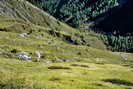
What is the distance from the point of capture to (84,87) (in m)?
53.6

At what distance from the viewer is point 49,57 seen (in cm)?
16588

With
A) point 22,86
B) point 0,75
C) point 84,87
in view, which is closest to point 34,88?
point 22,86

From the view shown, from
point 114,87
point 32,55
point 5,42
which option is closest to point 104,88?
point 114,87

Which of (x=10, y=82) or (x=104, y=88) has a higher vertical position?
(x=10, y=82)

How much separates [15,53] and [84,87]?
9268 centimetres

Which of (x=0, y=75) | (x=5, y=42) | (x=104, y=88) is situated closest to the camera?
(x=0, y=75)

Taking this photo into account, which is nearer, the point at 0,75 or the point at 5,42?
the point at 0,75

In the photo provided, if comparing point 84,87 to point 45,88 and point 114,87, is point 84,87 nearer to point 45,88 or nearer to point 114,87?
point 114,87

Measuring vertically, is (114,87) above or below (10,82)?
below

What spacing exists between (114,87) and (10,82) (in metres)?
27.7

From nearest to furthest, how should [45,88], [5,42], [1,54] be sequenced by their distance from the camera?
[45,88], [1,54], [5,42]

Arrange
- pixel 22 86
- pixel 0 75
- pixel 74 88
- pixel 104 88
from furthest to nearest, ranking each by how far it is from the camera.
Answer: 1. pixel 104 88
2. pixel 74 88
3. pixel 0 75
4. pixel 22 86

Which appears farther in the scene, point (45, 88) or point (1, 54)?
point (1, 54)

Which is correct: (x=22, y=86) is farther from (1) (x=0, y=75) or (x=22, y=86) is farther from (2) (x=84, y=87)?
(2) (x=84, y=87)
